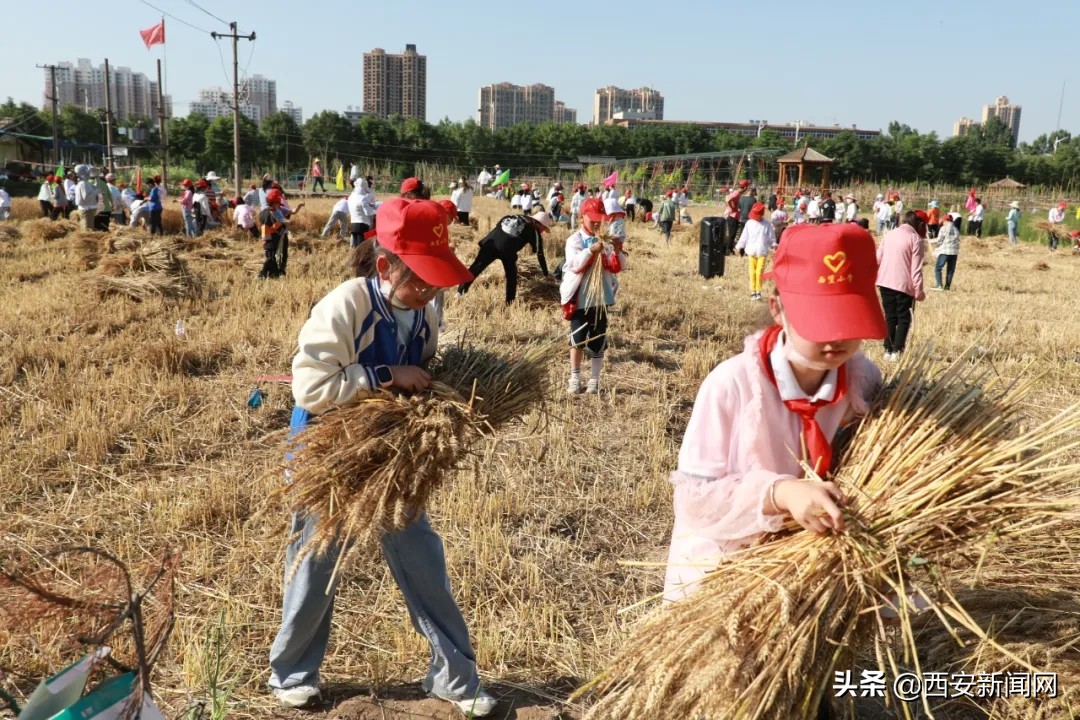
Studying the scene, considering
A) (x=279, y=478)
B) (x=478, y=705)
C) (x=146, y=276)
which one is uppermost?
(x=146, y=276)

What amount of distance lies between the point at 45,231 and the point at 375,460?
1550 cm

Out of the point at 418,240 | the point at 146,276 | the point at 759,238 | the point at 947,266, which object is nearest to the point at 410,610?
the point at 418,240

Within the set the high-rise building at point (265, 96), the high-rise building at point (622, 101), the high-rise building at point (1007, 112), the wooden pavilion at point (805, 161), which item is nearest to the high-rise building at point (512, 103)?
the high-rise building at point (622, 101)

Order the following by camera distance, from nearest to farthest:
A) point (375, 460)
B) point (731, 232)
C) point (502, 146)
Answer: point (375, 460)
point (731, 232)
point (502, 146)

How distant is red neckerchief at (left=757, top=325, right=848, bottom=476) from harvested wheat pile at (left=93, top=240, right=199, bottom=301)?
885cm

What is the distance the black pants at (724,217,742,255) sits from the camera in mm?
17375

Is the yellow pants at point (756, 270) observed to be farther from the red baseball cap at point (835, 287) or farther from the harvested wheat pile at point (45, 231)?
the harvested wheat pile at point (45, 231)

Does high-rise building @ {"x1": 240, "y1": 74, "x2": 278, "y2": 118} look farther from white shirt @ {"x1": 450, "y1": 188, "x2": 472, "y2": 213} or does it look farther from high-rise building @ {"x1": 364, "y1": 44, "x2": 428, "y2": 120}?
white shirt @ {"x1": 450, "y1": 188, "x2": 472, "y2": 213}

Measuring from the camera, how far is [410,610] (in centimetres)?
263

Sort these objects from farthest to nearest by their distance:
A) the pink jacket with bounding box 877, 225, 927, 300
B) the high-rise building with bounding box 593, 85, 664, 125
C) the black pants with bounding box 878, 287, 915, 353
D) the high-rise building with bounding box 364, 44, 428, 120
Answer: the high-rise building with bounding box 593, 85, 664, 125 < the high-rise building with bounding box 364, 44, 428, 120 < the black pants with bounding box 878, 287, 915, 353 < the pink jacket with bounding box 877, 225, 927, 300

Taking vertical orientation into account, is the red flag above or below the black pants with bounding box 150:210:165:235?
above

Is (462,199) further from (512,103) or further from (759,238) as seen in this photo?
(512,103)

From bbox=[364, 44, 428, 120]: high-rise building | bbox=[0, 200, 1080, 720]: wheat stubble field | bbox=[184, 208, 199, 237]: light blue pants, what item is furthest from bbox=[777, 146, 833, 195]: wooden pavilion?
bbox=[364, 44, 428, 120]: high-rise building

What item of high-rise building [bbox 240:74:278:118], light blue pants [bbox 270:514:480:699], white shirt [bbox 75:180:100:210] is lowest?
light blue pants [bbox 270:514:480:699]
